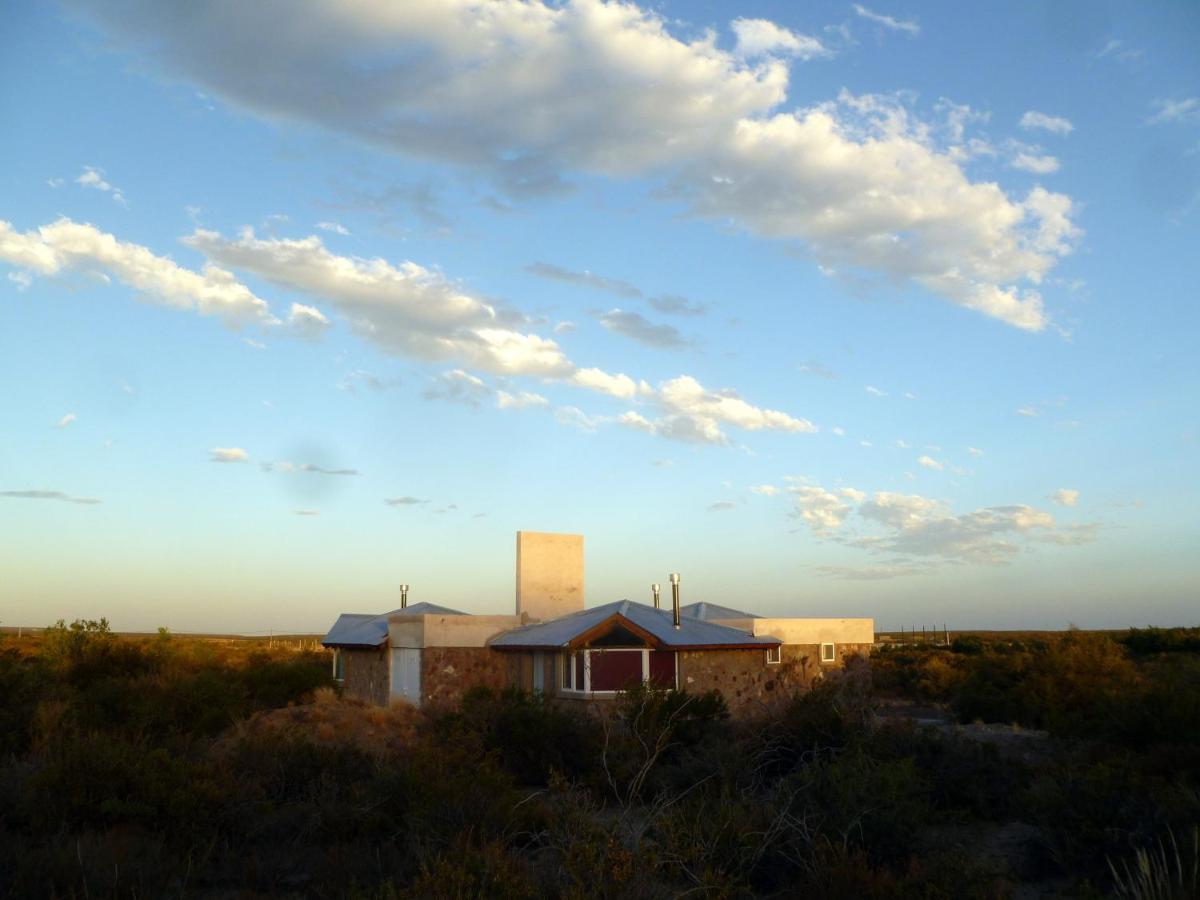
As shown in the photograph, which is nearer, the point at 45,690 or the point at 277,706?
the point at 45,690

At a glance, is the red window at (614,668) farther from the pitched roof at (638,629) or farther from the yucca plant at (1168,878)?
the yucca plant at (1168,878)

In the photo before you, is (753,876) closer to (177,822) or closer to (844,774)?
(844,774)

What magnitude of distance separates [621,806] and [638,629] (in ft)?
49.2

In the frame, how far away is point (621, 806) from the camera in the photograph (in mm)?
9562

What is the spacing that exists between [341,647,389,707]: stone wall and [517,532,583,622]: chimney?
408 cm

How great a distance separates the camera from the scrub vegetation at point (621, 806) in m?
8.04

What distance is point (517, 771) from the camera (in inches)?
641

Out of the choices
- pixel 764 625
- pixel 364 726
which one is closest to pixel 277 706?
pixel 364 726

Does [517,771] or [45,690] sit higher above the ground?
[45,690]

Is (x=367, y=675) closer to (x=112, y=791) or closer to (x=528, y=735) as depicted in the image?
(x=528, y=735)

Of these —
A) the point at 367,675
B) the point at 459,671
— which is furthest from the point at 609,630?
the point at 367,675

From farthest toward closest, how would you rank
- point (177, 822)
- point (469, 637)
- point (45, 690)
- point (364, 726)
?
→ point (469, 637) → point (364, 726) → point (45, 690) → point (177, 822)

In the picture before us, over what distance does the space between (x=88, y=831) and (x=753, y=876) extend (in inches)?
246

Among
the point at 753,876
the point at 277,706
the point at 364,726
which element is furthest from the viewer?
the point at 277,706
